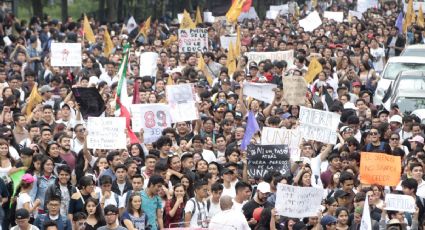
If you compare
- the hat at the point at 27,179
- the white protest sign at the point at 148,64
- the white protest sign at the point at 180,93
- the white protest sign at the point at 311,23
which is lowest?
the white protest sign at the point at 311,23

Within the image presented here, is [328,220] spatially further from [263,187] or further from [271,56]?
[271,56]

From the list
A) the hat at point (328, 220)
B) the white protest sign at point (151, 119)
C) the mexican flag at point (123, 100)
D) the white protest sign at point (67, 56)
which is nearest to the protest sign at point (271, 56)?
the white protest sign at point (67, 56)

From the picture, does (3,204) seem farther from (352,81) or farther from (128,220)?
(352,81)

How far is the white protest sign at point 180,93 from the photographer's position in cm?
2270

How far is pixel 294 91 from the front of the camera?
23.8 meters

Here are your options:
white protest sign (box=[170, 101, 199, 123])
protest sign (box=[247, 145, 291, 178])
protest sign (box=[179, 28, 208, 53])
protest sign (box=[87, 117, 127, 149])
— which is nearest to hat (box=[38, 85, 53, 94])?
white protest sign (box=[170, 101, 199, 123])

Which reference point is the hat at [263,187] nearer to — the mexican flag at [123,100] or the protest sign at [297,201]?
the protest sign at [297,201]

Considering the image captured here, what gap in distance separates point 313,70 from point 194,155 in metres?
8.15

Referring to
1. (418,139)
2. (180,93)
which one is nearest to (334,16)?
(180,93)

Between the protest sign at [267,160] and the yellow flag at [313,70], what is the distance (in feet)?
26.2

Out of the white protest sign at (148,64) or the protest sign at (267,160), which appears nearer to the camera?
the protest sign at (267,160)

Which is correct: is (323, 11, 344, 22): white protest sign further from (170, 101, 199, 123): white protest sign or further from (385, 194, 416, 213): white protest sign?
(385, 194, 416, 213): white protest sign

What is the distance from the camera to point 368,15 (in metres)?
Result: 49.0

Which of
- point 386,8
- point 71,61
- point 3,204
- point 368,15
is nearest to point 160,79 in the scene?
point 71,61
